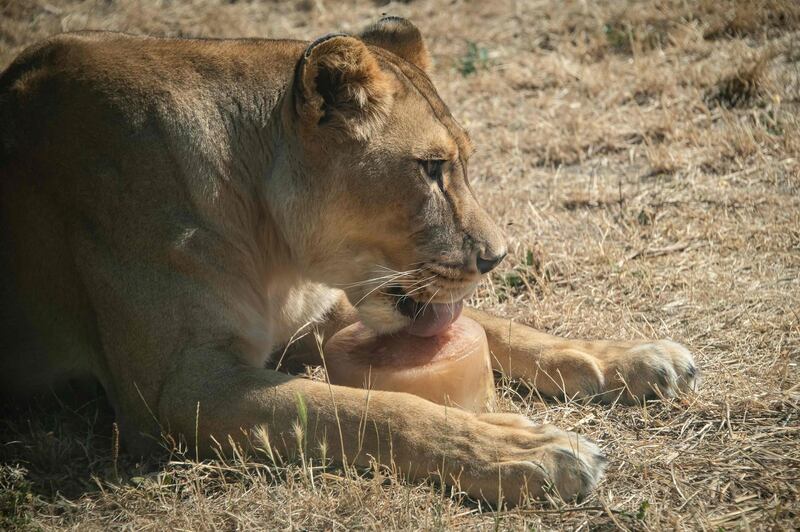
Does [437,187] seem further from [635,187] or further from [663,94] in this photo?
[663,94]

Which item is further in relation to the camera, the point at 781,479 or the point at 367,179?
the point at 367,179

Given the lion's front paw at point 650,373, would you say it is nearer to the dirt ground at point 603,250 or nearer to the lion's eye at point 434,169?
the dirt ground at point 603,250

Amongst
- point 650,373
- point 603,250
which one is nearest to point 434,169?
point 650,373

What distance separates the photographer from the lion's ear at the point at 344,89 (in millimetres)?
3340

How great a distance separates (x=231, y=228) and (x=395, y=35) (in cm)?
125

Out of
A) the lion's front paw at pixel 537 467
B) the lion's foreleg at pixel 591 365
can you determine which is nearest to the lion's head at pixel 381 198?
the lion's foreleg at pixel 591 365

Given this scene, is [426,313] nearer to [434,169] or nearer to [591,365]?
[434,169]

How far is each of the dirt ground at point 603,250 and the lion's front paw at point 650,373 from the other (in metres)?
0.08

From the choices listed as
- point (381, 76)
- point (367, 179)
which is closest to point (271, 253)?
point (367, 179)

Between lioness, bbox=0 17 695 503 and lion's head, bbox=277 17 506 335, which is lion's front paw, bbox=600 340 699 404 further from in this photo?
lion's head, bbox=277 17 506 335

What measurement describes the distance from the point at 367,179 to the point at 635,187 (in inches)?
103

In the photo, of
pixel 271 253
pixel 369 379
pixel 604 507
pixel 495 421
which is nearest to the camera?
pixel 604 507

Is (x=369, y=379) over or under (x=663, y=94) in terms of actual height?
under

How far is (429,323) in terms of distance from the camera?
3.61 m
